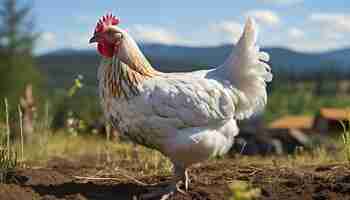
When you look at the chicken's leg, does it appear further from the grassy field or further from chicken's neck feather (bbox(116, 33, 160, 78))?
chicken's neck feather (bbox(116, 33, 160, 78))

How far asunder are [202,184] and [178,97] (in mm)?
867

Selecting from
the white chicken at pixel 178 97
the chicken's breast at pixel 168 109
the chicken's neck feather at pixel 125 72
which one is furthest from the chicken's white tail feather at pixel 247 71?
the chicken's neck feather at pixel 125 72

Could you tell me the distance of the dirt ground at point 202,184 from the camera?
402 cm

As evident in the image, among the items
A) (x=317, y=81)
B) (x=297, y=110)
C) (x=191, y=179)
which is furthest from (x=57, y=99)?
(x=317, y=81)

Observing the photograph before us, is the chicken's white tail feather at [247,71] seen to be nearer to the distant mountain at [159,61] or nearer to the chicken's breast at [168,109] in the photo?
the chicken's breast at [168,109]

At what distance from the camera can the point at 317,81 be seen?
101m

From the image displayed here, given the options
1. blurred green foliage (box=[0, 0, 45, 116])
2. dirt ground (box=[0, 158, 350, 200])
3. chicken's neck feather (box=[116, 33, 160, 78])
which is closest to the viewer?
dirt ground (box=[0, 158, 350, 200])

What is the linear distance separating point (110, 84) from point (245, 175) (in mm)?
1425

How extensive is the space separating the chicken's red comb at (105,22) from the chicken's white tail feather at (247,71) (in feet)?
3.08

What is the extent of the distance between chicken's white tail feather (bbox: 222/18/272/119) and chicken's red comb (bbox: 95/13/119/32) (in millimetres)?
937

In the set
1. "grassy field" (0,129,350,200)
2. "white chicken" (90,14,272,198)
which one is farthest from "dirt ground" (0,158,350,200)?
"white chicken" (90,14,272,198)

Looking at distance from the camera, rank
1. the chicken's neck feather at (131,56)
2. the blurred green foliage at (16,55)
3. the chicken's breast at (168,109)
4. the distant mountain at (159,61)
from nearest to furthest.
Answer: the chicken's breast at (168,109) → the chicken's neck feather at (131,56) → the blurred green foliage at (16,55) → the distant mountain at (159,61)

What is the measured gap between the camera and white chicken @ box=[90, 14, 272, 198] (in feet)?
12.8

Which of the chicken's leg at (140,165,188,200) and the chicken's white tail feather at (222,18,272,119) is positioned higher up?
the chicken's white tail feather at (222,18,272,119)
